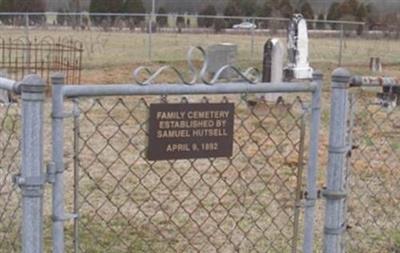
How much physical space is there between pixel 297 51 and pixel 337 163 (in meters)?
13.1

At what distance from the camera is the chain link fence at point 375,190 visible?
588cm

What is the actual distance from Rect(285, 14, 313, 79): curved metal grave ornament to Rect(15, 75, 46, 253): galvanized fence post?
1354 centimetres

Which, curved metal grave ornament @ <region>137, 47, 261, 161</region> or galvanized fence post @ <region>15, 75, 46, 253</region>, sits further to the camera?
curved metal grave ornament @ <region>137, 47, 261, 161</region>

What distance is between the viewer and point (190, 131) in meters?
3.11

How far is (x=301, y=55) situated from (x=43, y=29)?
2742 centimetres

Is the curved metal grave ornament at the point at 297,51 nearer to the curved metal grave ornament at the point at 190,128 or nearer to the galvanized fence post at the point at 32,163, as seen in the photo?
the curved metal grave ornament at the point at 190,128

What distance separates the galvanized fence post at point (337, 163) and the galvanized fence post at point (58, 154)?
1.20 meters

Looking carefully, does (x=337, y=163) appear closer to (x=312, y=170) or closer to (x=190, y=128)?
(x=312, y=170)

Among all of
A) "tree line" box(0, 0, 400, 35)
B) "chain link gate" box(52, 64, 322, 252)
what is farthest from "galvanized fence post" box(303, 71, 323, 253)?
"tree line" box(0, 0, 400, 35)

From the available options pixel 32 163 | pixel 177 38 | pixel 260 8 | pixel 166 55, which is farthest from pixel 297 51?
pixel 260 8

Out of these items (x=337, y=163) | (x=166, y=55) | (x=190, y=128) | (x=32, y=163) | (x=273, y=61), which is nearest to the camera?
(x=32, y=163)

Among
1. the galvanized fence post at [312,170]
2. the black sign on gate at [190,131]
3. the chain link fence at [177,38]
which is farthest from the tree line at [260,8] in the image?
the black sign on gate at [190,131]

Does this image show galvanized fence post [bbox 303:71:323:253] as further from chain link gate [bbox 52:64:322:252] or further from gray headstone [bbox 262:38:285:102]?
gray headstone [bbox 262:38:285:102]

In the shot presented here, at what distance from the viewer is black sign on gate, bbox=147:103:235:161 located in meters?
3.04
